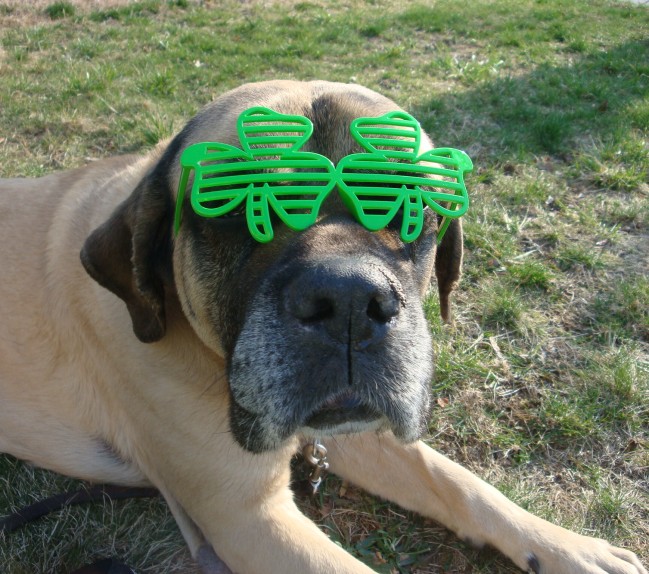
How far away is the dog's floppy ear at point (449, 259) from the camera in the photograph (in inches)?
127

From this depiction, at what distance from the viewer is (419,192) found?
2441mm

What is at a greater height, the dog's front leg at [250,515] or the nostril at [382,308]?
the nostril at [382,308]

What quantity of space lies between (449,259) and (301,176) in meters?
1.25

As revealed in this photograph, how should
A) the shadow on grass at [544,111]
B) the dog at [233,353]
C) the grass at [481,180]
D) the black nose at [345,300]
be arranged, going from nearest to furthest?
the black nose at [345,300] → the dog at [233,353] → the grass at [481,180] → the shadow on grass at [544,111]

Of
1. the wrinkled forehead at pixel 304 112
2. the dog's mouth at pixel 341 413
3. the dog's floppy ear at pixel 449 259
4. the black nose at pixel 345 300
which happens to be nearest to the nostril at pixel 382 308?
the black nose at pixel 345 300

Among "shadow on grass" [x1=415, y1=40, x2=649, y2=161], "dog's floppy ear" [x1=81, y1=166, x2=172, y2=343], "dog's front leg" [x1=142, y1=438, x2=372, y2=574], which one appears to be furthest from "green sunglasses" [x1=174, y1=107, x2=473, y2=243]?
"shadow on grass" [x1=415, y1=40, x2=649, y2=161]

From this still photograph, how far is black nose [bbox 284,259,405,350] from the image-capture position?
2.00 m

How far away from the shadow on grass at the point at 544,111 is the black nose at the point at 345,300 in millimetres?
4435

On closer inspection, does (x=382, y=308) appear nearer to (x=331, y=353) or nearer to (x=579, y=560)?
(x=331, y=353)

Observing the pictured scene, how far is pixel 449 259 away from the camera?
3.29 metres

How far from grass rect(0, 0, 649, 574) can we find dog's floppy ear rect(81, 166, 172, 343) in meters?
1.04

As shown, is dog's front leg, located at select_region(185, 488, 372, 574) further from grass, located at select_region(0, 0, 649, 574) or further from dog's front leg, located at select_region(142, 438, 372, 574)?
grass, located at select_region(0, 0, 649, 574)

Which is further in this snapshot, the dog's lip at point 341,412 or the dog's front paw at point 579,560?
the dog's front paw at point 579,560

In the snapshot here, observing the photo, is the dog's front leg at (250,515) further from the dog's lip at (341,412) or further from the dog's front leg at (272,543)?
the dog's lip at (341,412)
